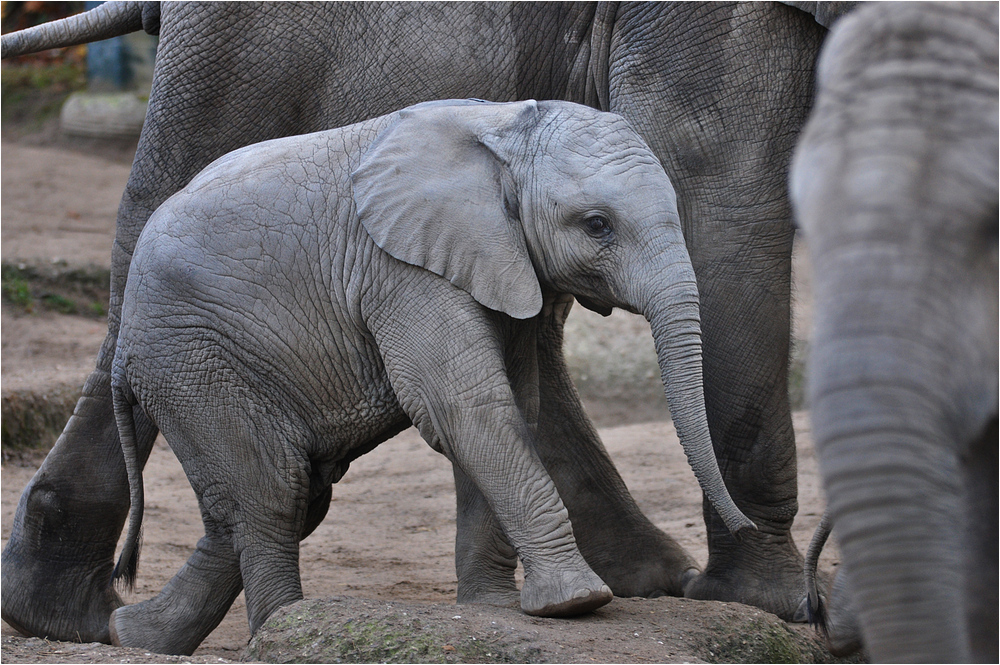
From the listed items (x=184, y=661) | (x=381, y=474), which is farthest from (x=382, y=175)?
(x=381, y=474)

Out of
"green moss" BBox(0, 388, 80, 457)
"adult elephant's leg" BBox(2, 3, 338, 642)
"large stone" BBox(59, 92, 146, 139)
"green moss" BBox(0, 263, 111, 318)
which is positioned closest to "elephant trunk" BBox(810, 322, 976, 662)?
"adult elephant's leg" BBox(2, 3, 338, 642)

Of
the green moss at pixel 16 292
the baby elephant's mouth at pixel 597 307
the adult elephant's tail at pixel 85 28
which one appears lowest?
the baby elephant's mouth at pixel 597 307

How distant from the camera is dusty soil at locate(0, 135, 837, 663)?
3.21 meters

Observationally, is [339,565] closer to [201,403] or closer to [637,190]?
[201,403]

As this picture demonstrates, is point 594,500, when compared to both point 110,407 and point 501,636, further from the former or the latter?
point 110,407

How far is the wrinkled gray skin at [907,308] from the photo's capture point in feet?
4.50

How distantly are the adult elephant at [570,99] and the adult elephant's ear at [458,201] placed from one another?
0.72 meters

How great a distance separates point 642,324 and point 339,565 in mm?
3846

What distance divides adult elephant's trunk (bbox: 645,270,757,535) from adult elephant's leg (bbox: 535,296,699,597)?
3.59 feet

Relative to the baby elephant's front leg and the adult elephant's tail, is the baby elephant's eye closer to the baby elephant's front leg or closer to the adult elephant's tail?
the baby elephant's front leg

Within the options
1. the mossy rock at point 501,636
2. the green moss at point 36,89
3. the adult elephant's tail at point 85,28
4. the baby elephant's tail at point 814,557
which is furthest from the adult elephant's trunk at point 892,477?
the green moss at point 36,89

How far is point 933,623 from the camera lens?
4.47 ft

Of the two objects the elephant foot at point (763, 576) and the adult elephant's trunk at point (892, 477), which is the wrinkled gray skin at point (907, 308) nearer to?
the adult elephant's trunk at point (892, 477)

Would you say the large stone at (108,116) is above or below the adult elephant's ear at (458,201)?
above
